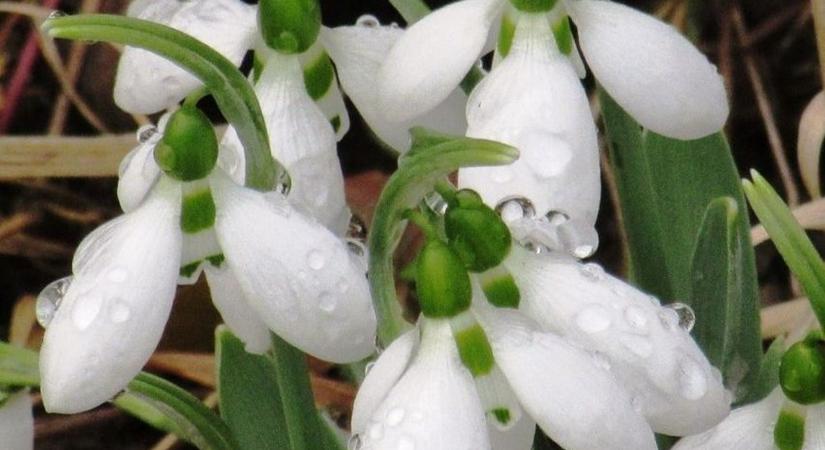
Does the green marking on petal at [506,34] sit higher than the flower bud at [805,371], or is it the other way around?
the green marking on petal at [506,34]

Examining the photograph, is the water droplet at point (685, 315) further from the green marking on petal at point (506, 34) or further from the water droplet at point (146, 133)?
the water droplet at point (146, 133)

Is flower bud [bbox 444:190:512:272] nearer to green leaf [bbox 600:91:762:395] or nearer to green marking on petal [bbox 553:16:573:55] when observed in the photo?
green marking on petal [bbox 553:16:573:55]

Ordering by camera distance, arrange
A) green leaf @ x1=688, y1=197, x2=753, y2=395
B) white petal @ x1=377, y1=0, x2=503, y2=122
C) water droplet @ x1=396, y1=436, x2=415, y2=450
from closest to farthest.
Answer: water droplet @ x1=396, y1=436, x2=415, y2=450
white petal @ x1=377, y1=0, x2=503, y2=122
green leaf @ x1=688, y1=197, x2=753, y2=395

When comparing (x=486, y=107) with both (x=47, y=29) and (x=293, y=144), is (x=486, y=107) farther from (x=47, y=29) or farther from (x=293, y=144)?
(x=47, y=29)

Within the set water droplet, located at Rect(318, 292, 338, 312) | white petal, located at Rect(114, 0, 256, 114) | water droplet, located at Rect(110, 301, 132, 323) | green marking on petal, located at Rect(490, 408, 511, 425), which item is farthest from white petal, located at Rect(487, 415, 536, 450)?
white petal, located at Rect(114, 0, 256, 114)

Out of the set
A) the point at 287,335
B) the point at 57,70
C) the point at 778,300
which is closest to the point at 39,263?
the point at 57,70

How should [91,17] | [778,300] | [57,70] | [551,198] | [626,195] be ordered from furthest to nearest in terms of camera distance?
[57,70], [778,300], [626,195], [551,198], [91,17]

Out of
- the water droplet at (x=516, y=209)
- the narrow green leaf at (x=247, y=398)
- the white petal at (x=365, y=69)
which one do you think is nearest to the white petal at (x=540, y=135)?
the water droplet at (x=516, y=209)
